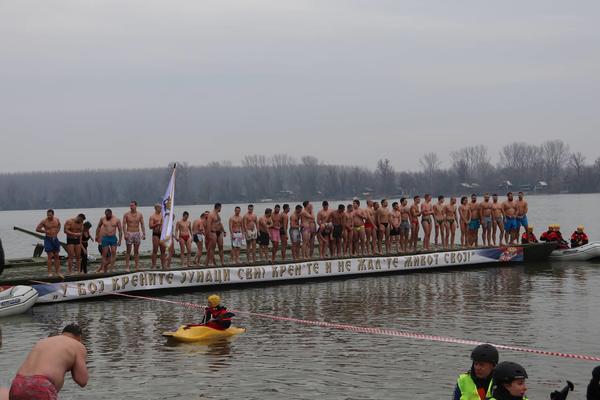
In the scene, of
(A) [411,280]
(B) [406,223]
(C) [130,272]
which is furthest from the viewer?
(B) [406,223]

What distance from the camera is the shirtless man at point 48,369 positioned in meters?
7.78

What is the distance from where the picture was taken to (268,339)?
15.6 m

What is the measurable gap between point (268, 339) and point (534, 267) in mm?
14893

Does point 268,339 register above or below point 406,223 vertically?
below

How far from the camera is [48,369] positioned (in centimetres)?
790

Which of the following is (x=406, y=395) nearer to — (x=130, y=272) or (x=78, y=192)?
(x=130, y=272)

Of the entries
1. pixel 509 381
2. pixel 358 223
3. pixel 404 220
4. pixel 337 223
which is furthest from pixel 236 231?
pixel 509 381

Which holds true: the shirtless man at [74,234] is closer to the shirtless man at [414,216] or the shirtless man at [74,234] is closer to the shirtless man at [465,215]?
the shirtless man at [414,216]

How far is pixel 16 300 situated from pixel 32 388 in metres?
12.0

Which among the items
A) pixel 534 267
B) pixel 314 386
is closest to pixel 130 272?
pixel 314 386

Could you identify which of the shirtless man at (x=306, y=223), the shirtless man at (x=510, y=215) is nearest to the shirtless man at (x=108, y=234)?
the shirtless man at (x=306, y=223)

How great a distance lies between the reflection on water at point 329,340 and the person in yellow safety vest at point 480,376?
175 inches

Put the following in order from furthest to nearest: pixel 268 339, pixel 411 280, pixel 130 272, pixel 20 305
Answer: pixel 411 280, pixel 130 272, pixel 20 305, pixel 268 339

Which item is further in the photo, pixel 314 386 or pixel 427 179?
pixel 427 179
